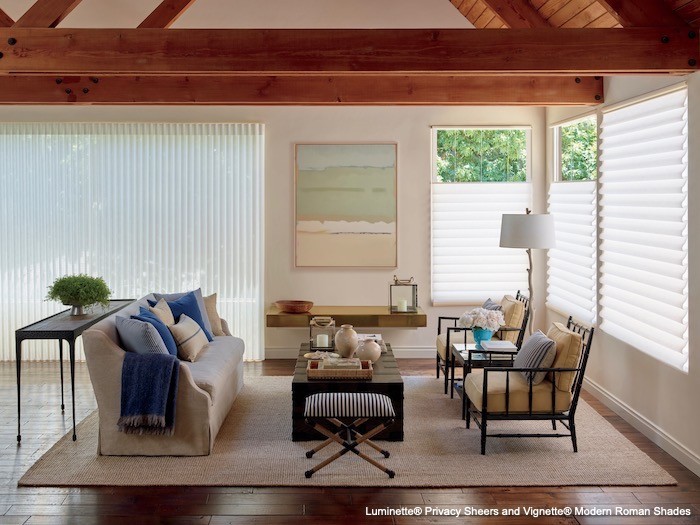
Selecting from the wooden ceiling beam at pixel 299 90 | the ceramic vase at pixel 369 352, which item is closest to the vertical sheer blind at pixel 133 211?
the wooden ceiling beam at pixel 299 90

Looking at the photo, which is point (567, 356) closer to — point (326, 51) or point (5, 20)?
point (326, 51)

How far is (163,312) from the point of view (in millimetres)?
5562

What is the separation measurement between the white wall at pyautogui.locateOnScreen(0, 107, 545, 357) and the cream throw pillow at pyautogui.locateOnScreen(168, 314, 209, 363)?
2.17 m

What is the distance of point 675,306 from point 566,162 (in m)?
2.70

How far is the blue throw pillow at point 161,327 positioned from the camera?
504cm

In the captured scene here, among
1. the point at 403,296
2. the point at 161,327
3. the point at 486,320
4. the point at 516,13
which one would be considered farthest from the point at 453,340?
the point at 516,13

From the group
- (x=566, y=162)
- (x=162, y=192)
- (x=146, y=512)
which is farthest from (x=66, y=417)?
(x=566, y=162)

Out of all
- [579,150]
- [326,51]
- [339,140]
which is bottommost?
[579,150]

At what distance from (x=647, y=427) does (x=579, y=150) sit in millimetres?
2751

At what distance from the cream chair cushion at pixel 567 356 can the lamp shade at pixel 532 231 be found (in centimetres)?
157

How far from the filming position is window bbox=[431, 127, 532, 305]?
781 cm

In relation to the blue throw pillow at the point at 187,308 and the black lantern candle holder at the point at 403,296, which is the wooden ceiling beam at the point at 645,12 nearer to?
the black lantern candle holder at the point at 403,296

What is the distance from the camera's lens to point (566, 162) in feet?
23.9

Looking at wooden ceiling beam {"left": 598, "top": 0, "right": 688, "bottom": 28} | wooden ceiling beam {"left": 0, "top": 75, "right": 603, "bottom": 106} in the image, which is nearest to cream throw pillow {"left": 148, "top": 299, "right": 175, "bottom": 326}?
wooden ceiling beam {"left": 0, "top": 75, "right": 603, "bottom": 106}
